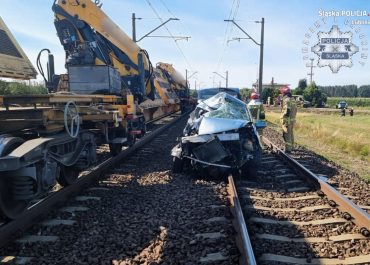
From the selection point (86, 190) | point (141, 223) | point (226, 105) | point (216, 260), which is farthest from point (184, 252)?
point (226, 105)

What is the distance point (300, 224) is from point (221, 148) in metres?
2.89

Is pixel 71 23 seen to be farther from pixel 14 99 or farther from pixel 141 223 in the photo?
pixel 141 223

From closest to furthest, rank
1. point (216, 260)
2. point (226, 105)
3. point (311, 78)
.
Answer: point (216, 260) → point (226, 105) → point (311, 78)

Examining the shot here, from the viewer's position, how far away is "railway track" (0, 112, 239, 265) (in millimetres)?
4242

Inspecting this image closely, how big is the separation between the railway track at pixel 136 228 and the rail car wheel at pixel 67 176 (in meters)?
0.41

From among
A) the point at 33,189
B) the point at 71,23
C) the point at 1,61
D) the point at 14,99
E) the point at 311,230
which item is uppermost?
the point at 71,23

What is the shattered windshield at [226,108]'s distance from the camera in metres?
8.99

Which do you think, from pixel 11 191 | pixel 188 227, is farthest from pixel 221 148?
pixel 11 191

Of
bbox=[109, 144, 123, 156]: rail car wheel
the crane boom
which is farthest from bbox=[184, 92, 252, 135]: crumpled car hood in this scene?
the crane boom

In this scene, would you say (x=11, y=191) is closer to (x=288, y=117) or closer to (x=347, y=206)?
(x=347, y=206)

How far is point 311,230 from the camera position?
520cm

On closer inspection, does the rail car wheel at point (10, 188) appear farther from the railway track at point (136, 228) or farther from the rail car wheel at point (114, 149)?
the rail car wheel at point (114, 149)

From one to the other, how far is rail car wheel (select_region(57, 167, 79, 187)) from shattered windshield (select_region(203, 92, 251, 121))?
10.7 ft

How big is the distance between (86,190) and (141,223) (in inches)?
80.4
